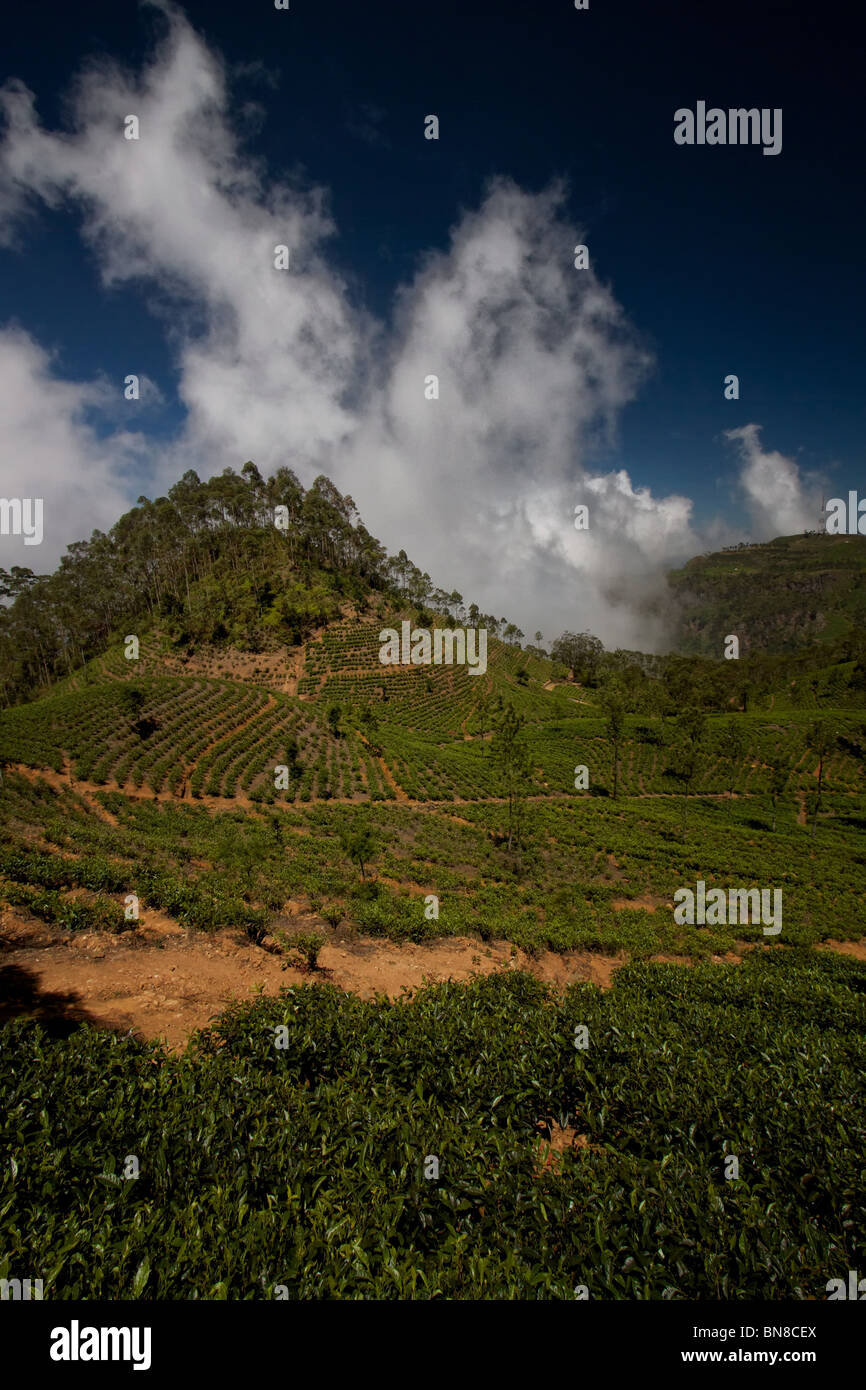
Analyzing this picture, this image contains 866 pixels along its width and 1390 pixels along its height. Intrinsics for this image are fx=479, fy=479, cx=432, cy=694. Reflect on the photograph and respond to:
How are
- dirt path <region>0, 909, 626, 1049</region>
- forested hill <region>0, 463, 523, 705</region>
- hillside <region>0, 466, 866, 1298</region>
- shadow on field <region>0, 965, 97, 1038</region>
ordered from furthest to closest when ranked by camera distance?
forested hill <region>0, 463, 523, 705</region> → dirt path <region>0, 909, 626, 1049</region> → shadow on field <region>0, 965, 97, 1038</region> → hillside <region>0, 466, 866, 1298</region>

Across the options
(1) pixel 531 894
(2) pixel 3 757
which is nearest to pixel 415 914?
(1) pixel 531 894

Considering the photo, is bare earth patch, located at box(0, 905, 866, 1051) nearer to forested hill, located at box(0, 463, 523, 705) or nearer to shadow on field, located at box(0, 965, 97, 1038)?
shadow on field, located at box(0, 965, 97, 1038)

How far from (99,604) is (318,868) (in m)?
81.7

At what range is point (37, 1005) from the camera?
25.0 feet

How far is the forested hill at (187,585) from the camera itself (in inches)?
2837

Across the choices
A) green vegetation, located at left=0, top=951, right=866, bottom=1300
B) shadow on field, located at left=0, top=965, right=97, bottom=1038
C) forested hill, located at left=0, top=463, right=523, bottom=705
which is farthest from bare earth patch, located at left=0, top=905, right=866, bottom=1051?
forested hill, located at left=0, top=463, right=523, bottom=705

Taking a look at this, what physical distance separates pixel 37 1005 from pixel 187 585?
79.8 metres

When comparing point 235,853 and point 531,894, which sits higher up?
point 235,853

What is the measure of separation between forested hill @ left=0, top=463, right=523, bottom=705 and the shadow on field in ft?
209

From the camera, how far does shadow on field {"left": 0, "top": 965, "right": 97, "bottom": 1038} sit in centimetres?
718

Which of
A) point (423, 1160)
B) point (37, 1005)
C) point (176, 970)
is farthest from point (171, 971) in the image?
point (423, 1160)

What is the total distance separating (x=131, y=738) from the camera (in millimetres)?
36250


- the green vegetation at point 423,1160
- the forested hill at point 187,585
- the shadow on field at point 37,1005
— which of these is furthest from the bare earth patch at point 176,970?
Answer: the forested hill at point 187,585
